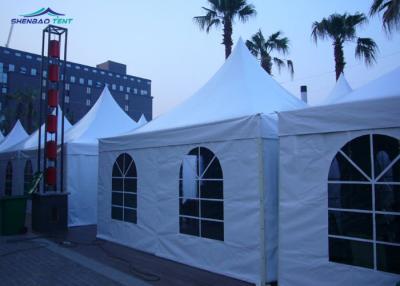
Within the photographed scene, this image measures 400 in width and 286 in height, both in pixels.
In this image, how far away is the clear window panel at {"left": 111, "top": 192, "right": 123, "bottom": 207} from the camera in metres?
8.48

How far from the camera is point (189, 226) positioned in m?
6.44

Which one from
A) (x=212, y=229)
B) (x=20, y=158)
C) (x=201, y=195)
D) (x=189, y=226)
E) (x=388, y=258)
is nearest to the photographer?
(x=388, y=258)

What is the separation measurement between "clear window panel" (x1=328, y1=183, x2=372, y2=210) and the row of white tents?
3 centimetres

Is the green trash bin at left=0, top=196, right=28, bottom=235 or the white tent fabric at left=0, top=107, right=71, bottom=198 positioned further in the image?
the white tent fabric at left=0, top=107, right=71, bottom=198

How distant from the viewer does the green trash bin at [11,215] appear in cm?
966

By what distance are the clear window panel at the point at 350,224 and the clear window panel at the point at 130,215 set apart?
4617mm

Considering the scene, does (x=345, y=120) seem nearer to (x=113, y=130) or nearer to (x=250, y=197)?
(x=250, y=197)

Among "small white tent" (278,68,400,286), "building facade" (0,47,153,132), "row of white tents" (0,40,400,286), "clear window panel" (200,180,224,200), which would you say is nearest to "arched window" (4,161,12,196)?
"row of white tents" (0,40,400,286)

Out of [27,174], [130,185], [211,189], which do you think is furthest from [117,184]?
[27,174]

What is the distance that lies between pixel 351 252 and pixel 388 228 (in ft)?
1.63

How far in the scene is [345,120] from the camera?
434 centimetres

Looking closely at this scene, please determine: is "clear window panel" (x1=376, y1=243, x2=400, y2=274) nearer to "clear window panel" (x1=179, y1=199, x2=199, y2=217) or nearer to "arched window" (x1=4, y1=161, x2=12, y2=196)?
"clear window panel" (x1=179, y1=199, x2=199, y2=217)

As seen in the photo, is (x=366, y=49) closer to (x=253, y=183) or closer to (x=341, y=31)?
(x=341, y=31)

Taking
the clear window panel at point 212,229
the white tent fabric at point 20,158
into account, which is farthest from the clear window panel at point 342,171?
the white tent fabric at point 20,158
